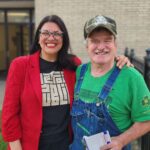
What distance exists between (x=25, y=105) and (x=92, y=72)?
0.58m

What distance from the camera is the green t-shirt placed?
237cm

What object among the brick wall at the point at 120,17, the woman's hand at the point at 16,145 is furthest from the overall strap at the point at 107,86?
the brick wall at the point at 120,17

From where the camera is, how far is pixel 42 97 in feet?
9.31

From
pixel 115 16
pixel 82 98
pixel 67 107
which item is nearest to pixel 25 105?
pixel 67 107

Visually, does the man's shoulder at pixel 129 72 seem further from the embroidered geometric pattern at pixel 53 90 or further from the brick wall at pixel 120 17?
the brick wall at pixel 120 17

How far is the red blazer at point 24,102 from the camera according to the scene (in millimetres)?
2846

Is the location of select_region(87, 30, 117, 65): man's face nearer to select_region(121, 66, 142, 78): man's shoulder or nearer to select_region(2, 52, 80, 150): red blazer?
select_region(121, 66, 142, 78): man's shoulder

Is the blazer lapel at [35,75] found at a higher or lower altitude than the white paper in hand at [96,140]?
higher

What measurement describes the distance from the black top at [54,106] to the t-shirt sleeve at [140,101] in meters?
0.65

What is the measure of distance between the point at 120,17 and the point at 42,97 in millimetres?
10065

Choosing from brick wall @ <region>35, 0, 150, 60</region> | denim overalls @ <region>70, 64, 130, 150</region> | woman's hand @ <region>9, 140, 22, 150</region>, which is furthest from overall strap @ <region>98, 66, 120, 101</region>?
brick wall @ <region>35, 0, 150, 60</region>

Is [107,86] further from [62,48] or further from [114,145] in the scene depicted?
[62,48]

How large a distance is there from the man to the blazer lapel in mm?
381

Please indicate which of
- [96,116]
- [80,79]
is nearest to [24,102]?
[80,79]
